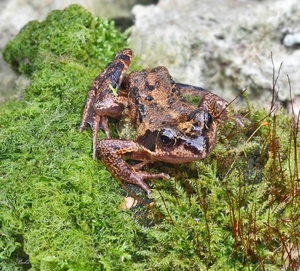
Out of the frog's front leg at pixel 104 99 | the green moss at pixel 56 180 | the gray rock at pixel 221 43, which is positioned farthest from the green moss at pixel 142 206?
the gray rock at pixel 221 43

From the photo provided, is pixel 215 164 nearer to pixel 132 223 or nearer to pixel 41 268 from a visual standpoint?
pixel 132 223

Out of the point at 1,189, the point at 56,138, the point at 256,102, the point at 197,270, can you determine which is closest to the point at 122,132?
the point at 56,138

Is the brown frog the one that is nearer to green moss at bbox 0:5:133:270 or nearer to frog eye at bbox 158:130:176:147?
frog eye at bbox 158:130:176:147

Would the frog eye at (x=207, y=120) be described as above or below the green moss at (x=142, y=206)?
above

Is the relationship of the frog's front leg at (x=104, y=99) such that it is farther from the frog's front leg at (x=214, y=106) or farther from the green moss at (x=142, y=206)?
the frog's front leg at (x=214, y=106)

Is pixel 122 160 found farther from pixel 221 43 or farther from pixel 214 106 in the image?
pixel 221 43

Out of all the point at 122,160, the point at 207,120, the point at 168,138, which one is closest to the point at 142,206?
the point at 122,160

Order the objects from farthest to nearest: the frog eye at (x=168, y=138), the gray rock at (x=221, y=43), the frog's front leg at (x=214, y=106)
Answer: the gray rock at (x=221, y=43), the frog's front leg at (x=214, y=106), the frog eye at (x=168, y=138)
